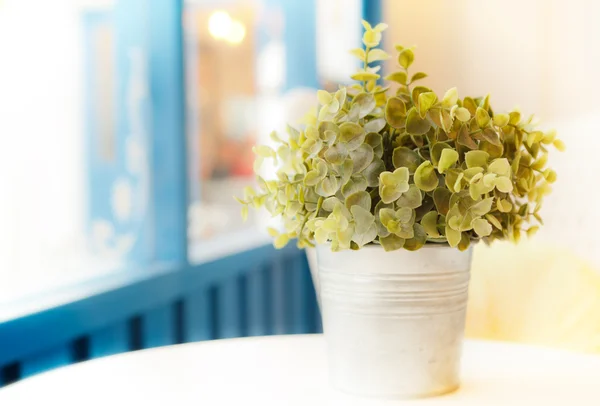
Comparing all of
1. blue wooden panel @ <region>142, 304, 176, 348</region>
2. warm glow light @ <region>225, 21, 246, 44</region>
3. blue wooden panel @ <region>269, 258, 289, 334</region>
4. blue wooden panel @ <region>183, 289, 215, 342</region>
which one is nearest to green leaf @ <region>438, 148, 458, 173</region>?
blue wooden panel @ <region>142, 304, 176, 348</region>

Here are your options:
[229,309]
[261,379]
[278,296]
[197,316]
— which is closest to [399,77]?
[261,379]

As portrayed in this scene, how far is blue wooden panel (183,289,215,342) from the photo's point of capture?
1827mm

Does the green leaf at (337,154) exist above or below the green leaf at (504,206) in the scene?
above

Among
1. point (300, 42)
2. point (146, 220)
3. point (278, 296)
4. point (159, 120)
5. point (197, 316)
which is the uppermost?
point (300, 42)

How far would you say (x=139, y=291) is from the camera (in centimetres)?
157

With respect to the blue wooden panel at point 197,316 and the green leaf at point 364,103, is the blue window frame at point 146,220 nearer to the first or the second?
the blue wooden panel at point 197,316

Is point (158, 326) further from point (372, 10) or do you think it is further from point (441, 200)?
point (372, 10)

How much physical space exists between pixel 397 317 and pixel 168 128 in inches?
44.4

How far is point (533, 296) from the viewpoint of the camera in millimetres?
1419

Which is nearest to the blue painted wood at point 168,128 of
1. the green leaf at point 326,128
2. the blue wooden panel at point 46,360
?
the blue wooden panel at point 46,360

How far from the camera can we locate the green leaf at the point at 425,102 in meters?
0.69

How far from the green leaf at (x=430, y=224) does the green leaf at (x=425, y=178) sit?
3 cm

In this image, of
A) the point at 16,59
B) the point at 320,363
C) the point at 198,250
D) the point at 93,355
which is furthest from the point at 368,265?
the point at 198,250

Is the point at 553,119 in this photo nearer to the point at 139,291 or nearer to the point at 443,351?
the point at 139,291
